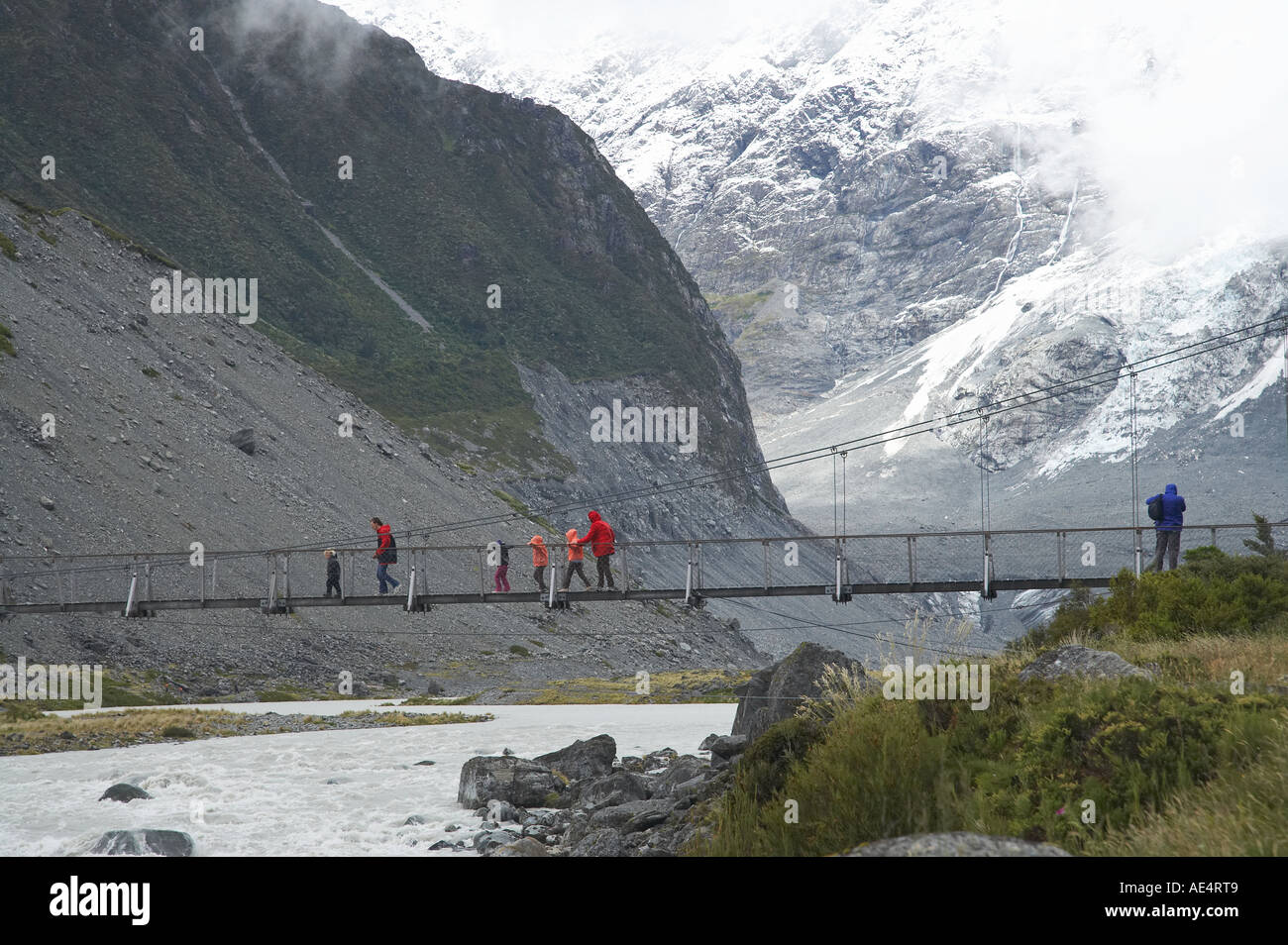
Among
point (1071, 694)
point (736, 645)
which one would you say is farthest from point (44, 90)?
point (1071, 694)

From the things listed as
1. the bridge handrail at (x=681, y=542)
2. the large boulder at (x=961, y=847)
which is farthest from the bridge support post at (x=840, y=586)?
the large boulder at (x=961, y=847)

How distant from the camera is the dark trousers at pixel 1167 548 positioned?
19.6m

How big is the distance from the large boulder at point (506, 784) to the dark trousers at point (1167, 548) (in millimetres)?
9770

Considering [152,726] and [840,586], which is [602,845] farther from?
[152,726]

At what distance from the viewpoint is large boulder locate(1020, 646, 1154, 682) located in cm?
1149

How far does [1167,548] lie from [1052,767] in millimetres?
11920

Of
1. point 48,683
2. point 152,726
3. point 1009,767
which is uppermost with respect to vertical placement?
point 1009,767

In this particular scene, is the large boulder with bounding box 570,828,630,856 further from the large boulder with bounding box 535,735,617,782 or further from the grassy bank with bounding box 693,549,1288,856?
the large boulder with bounding box 535,735,617,782

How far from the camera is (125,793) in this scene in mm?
19562

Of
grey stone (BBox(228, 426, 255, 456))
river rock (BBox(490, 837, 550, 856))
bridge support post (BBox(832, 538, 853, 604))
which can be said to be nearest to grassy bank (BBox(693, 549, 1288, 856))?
river rock (BBox(490, 837, 550, 856))

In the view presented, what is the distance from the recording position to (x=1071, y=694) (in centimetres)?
1073

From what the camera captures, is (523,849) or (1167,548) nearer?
(523,849)

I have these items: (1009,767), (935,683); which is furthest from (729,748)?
(1009,767)

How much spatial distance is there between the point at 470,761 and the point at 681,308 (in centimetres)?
10931
